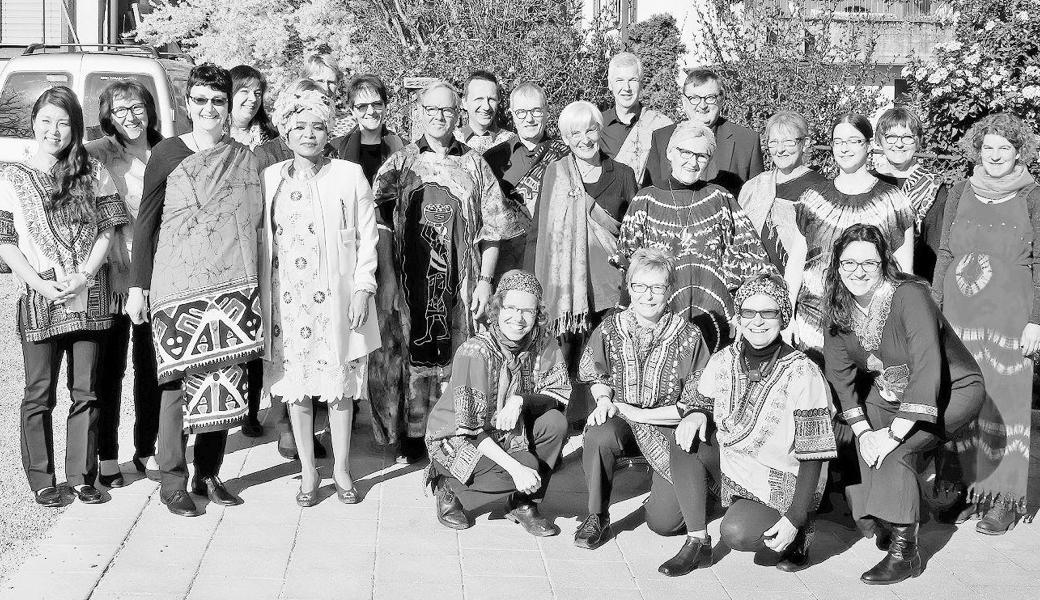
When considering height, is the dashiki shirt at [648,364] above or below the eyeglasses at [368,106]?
below

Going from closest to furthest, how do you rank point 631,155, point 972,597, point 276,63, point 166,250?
point 972,597 → point 166,250 → point 631,155 → point 276,63

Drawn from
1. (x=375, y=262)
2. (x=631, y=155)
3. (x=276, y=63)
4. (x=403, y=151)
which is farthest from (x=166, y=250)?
(x=276, y=63)

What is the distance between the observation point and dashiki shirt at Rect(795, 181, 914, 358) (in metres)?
5.09

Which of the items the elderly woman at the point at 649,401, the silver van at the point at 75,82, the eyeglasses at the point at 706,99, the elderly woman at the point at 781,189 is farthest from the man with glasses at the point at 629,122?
the silver van at the point at 75,82

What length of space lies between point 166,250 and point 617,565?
228cm

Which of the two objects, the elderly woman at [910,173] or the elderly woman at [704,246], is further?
the elderly woman at [910,173]

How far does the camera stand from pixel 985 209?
497cm

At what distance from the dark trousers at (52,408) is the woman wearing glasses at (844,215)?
10.4 ft

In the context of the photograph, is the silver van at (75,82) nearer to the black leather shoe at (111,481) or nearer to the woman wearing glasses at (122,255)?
the woman wearing glasses at (122,255)

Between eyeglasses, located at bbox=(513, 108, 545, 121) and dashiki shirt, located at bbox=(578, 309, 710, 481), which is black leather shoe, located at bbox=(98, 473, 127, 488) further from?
eyeglasses, located at bbox=(513, 108, 545, 121)

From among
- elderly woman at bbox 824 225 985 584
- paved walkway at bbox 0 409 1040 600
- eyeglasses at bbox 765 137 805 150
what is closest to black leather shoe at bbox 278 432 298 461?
paved walkway at bbox 0 409 1040 600

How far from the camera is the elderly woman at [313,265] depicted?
194 inches

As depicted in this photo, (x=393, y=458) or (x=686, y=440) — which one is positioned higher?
(x=686, y=440)

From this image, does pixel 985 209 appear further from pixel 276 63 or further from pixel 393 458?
pixel 276 63
